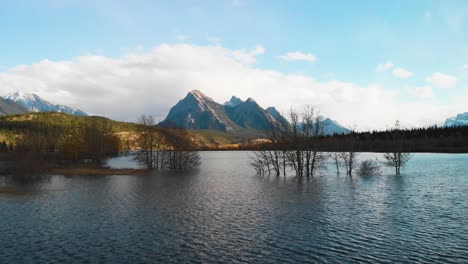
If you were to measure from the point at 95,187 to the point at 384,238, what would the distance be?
58.8m

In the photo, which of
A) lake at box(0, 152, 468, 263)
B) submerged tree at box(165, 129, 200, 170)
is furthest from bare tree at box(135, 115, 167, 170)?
lake at box(0, 152, 468, 263)

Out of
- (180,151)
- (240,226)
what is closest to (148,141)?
(180,151)

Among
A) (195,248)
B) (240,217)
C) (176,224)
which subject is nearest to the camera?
(195,248)

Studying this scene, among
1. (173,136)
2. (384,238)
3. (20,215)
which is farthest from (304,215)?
(173,136)

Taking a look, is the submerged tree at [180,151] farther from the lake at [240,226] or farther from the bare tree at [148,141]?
the lake at [240,226]

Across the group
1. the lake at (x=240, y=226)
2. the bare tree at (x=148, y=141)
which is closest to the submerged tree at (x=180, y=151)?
the bare tree at (x=148, y=141)

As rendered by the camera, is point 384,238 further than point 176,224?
No

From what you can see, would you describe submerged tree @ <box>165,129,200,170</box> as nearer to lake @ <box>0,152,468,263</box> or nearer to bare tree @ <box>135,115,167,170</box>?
bare tree @ <box>135,115,167,170</box>

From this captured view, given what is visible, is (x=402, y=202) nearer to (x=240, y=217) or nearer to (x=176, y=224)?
(x=240, y=217)

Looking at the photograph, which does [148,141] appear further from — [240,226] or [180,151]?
[240,226]

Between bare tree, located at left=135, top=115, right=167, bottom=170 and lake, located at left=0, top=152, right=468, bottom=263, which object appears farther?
bare tree, located at left=135, top=115, right=167, bottom=170

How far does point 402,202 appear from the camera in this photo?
46.8 m

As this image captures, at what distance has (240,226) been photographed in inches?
1401

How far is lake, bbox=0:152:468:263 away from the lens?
1032 inches
